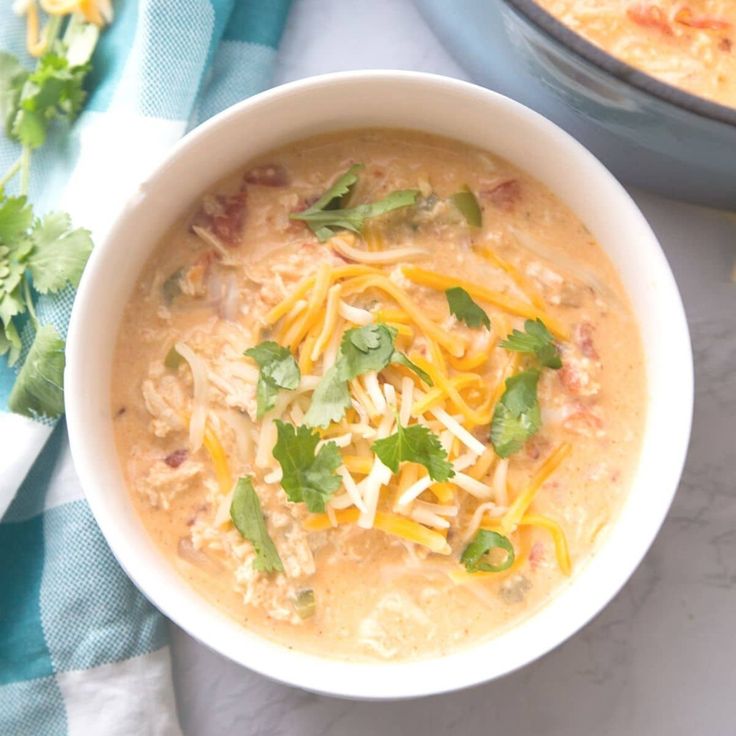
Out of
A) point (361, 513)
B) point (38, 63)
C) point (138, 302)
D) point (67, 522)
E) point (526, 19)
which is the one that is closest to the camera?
point (526, 19)

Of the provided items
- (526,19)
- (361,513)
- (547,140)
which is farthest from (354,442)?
(526,19)

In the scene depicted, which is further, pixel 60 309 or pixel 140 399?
pixel 60 309

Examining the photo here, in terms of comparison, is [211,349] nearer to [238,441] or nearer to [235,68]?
[238,441]

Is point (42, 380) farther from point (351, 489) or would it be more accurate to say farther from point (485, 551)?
point (485, 551)

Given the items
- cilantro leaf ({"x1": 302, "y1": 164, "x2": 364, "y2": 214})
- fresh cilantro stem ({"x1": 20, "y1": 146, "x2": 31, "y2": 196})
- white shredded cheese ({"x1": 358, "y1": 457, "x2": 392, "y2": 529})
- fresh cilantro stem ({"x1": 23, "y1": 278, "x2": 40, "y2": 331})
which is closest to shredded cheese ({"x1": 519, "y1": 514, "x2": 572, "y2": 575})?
white shredded cheese ({"x1": 358, "y1": 457, "x2": 392, "y2": 529})

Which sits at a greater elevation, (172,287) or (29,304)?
(172,287)

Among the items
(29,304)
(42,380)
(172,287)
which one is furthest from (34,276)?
(172,287)

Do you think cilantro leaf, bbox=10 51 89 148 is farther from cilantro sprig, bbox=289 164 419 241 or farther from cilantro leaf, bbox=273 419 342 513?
cilantro leaf, bbox=273 419 342 513

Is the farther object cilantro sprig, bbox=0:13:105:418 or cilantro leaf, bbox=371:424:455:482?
cilantro sprig, bbox=0:13:105:418
